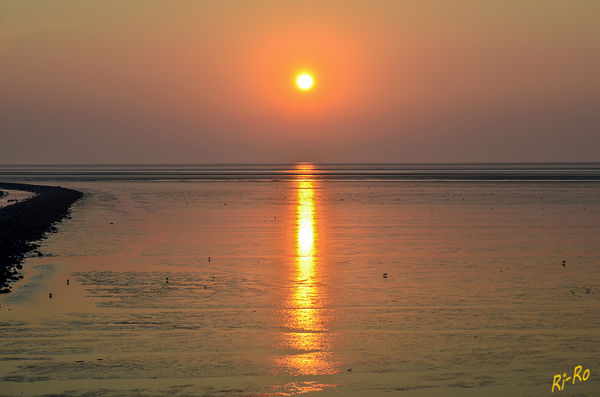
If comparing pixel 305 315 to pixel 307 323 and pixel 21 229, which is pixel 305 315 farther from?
pixel 21 229

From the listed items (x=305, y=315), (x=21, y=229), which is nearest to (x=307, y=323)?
(x=305, y=315)

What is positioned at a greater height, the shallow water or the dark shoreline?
the dark shoreline

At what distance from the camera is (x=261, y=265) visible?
2714cm

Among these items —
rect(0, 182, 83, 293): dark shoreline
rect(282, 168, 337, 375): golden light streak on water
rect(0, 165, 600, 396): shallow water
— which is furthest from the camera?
rect(0, 182, 83, 293): dark shoreline

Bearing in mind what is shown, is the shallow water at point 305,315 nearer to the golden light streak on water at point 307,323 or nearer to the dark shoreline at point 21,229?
the golden light streak on water at point 307,323

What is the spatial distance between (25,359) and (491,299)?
39.4 feet

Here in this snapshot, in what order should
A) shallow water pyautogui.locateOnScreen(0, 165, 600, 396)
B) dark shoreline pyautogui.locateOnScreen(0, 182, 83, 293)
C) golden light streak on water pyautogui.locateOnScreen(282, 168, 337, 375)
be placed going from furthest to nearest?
dark shoreline pyautogui.locateOnScreen(0, 182, 83, 293) < golden light streak on water pyautogui.locateOnScreen(282, 168, 337, 375) < shallow water pyautogui.locateOnScreen(0, 165, 600, 396)

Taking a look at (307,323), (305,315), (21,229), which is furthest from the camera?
(21,229)

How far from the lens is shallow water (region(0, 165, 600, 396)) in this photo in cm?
1320

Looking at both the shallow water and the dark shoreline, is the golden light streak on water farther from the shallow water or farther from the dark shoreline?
the dark shoreline

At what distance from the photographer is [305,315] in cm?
1844

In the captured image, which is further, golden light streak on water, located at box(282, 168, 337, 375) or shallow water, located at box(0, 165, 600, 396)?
golden light streak on water, located at box(282, 168, 337, 375)

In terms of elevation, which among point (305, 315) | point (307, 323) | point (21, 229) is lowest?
point (307, 323)

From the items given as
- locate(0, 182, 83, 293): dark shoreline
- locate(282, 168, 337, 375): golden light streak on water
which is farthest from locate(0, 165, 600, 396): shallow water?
locate(0, 182, 83, 293): dark shoreline
